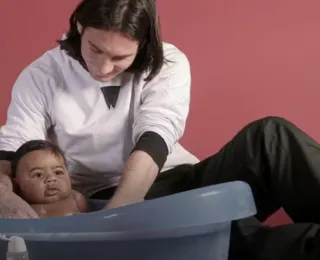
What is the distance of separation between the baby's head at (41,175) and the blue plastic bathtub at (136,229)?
0.23 m

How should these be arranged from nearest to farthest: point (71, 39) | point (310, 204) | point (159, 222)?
point (159, 222), point (310, 204), point (71, 39)

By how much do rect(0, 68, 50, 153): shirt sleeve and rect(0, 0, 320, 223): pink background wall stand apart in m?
0.37

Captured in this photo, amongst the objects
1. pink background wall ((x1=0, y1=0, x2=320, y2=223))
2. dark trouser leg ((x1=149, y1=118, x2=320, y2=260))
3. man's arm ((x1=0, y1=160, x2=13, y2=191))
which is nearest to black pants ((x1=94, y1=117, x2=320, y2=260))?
dark trouser leg ((x1=149, y1=118, x2=320, y2=260))

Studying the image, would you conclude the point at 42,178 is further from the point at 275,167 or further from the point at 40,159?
the point at 275,167

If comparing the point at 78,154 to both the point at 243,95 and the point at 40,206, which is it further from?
Result: the point at 243,95

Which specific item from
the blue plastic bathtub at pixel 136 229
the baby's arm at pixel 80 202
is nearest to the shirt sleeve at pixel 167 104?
the baby's arm at pixel 80 202


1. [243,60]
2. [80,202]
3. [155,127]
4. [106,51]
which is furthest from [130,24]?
[243,60]

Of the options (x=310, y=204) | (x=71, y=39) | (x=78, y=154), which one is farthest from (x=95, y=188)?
(x=310, y=204)

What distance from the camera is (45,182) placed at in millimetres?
969

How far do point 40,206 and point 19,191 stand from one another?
0.04m

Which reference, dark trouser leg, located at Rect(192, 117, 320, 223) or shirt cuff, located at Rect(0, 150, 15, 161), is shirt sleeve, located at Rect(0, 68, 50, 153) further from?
dark trouser leg, located at Rect(192, 117, 320, 223)

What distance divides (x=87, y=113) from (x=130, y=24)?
20 centimetres

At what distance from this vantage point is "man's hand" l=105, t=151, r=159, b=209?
900 mm

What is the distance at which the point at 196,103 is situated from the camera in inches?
56.6
